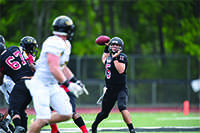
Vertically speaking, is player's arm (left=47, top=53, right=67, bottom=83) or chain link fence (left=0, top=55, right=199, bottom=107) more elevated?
player's arm (left=47, top=53, right=67, bottom=83)

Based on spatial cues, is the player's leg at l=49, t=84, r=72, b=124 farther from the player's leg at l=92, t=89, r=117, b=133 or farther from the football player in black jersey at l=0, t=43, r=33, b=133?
the player's leg at l=92, t=89, r=117, b=133

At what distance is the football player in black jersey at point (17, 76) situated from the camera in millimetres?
6932

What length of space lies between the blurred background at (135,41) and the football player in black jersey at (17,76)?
38.3ft

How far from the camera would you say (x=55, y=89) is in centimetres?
595

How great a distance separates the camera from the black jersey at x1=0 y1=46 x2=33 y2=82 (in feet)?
23.3

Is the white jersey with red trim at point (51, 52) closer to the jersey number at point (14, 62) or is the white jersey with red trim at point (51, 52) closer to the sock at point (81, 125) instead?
the jersey number at point (14, 62)

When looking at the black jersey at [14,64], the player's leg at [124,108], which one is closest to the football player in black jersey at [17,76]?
the black jersey at [14,64]

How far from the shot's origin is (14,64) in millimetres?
7113

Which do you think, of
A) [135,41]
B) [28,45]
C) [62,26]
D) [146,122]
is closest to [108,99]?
[28,45]

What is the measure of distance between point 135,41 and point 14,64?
57.1ft

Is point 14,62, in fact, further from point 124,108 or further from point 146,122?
point 146,122

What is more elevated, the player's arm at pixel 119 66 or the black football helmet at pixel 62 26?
the black football helmet at pixel 62 26

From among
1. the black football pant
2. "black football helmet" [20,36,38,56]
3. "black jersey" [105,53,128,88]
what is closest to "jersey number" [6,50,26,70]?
"black football helmet" [20,36,38,56]

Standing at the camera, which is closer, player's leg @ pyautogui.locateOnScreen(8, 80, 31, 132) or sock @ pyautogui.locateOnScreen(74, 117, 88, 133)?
player's leg @ pyautogui.locateOnScreen(8, 80, 31, 132)
